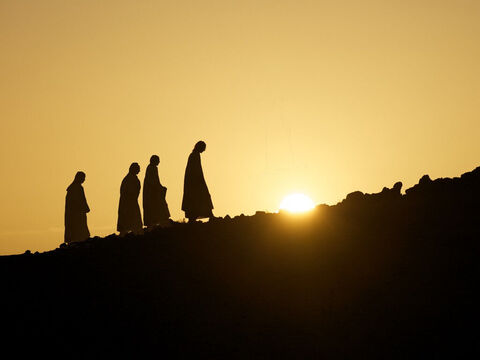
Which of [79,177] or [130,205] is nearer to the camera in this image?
[130,205]

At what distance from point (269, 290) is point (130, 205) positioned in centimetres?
1075

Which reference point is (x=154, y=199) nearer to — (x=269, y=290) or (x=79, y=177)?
(x=79, y=177)

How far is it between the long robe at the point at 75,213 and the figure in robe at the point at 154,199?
247 cm

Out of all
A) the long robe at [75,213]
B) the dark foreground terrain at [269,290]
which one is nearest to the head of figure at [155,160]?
the long robe at [75,213]

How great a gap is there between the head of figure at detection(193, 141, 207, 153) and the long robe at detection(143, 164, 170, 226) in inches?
97.3

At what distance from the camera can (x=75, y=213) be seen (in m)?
29.5

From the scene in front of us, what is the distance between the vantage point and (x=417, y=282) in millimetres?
18781

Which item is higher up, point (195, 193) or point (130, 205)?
point (130, 205)

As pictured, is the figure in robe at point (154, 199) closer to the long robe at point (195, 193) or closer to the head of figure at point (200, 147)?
the long robe at point (195, 193)

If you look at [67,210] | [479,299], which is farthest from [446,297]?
[67,210]

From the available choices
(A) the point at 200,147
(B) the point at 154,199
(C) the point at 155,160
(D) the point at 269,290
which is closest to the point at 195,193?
(A) the point at 200,147

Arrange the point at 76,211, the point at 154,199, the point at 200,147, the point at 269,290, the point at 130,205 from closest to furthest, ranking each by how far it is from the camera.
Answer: the point at 269,290 → the point at 200,147 → the point at 154,199 → the point at 130,205 → the point at 76,211

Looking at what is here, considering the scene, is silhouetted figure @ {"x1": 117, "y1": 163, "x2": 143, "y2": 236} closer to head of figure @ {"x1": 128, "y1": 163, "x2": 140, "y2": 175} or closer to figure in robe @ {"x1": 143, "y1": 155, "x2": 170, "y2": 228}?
head of figure @ {"x1": 128, "y1": 163, "x2": 140, "y2": 175}

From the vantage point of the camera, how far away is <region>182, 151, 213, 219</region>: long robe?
85.2 ft
